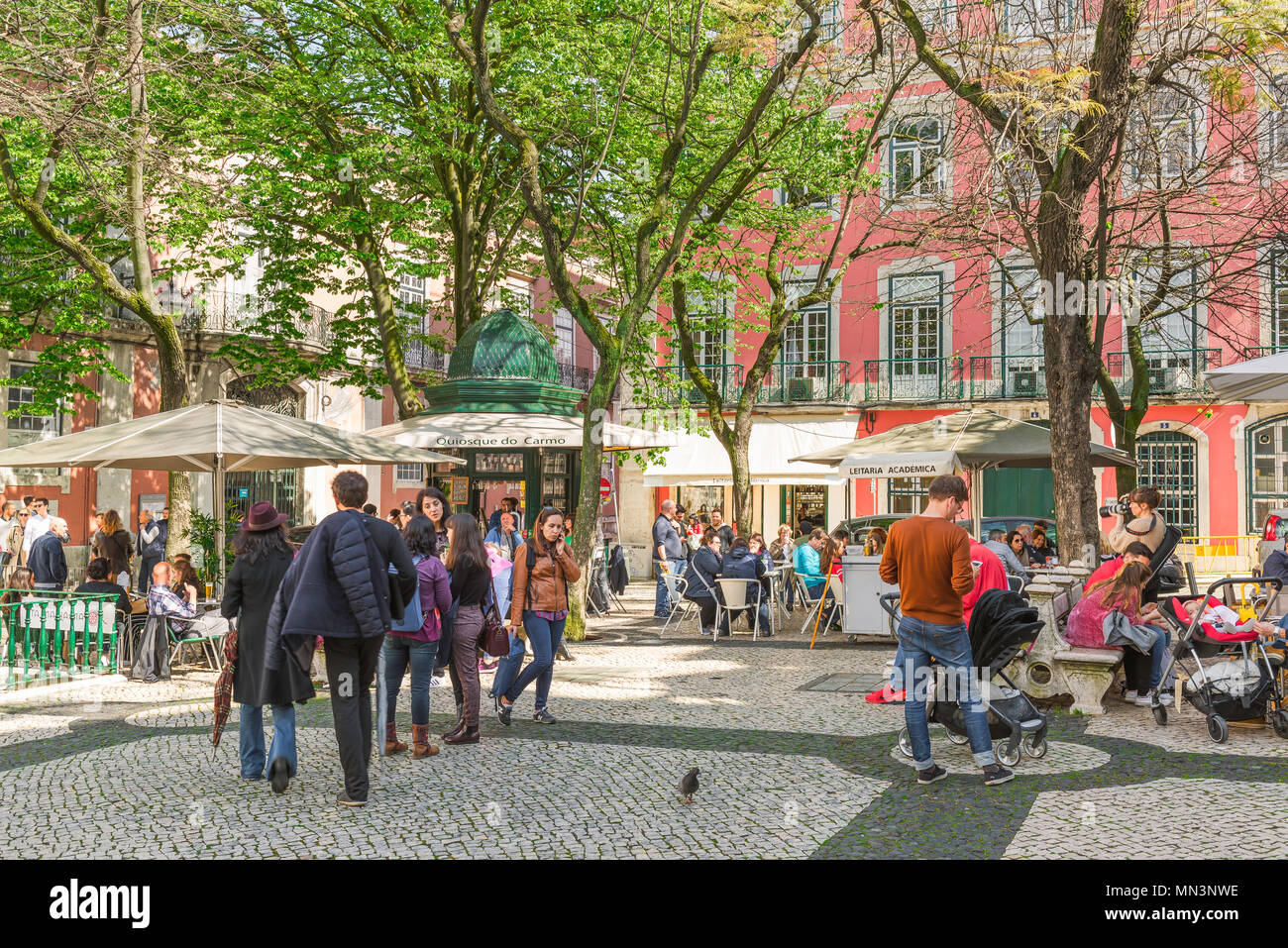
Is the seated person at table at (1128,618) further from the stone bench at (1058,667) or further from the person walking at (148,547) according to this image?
the person walking at (148,547)

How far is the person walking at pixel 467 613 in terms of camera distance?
25.2ft

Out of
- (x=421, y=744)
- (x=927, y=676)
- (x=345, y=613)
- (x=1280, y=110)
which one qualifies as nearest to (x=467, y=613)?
(x=421, y=744)

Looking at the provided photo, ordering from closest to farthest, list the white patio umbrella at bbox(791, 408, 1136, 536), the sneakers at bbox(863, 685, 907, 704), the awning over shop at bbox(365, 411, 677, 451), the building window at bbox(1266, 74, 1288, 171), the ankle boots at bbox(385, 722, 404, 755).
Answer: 1. the ankle boots at bbox(385, 722, 404, 755)
2. the sneakers at bbox(863, 685, 907, 704)
3. the building window at bbox(1266, 74, 1288, 171)
4. the white patio umbrella at bbox(791, 408, 1136, 536)
5. the awning over shop at bbox(365, 411, 677, 451)


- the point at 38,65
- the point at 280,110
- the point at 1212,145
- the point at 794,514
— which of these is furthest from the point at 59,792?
the point at 794,514

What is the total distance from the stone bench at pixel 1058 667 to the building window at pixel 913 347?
1874 centimetres

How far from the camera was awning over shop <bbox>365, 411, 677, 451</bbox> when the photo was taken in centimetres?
1394

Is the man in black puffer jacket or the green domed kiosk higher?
the green domed kiosk

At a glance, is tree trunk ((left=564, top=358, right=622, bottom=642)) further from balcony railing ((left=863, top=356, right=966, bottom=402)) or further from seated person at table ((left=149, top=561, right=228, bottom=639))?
balcony railing ((left=863, top=356, right=966, bottom=402))

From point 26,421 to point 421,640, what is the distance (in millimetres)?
19822

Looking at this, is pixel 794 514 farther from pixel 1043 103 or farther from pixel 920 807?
pixel 920 807

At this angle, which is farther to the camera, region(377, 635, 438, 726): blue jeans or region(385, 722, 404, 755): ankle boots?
region(385, 722, 404, 755): ankle boots

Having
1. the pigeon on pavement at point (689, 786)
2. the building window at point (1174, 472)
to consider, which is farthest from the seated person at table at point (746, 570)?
the building window at point (1174, 472)

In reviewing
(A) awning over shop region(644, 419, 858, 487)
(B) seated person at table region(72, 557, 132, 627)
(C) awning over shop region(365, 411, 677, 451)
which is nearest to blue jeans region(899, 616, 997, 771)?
(C) awning over shop region(365, 411, 677, 451)

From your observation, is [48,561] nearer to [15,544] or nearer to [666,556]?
[15,544]
